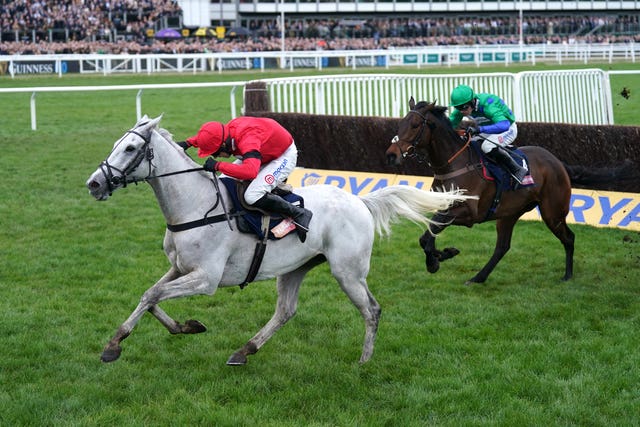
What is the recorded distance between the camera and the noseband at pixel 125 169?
4.67 metres

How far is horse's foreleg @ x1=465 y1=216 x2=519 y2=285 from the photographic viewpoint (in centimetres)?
719

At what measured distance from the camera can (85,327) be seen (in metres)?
5.90

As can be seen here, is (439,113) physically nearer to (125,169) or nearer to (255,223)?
(255,223)

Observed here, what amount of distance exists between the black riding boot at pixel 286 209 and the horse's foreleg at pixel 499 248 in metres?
2.44

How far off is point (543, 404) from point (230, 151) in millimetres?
2171

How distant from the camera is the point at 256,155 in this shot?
16.2ft

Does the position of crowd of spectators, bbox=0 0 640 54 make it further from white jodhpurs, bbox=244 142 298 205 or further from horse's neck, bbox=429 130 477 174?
white jodhpurs, bbox=244 142 298 205

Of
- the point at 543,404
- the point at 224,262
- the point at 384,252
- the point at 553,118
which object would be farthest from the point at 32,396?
the point at 553,118

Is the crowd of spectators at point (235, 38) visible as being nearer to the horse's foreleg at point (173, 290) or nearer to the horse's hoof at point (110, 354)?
the horse's foreleg at point (173, 290)

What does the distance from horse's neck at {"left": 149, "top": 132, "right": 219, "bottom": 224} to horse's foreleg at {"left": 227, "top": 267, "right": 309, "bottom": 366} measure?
0.81 m

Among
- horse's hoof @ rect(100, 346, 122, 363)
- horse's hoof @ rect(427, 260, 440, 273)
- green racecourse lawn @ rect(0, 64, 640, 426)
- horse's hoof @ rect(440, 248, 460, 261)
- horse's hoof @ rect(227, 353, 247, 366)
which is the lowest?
green racecourse lawn @ rect(0, 64, 640, 426)

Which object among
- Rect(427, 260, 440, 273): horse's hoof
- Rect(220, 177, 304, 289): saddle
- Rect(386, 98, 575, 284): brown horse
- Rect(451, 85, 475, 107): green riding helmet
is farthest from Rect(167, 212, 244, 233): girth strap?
Rect(451, 85, 475, 107): green riding helmet

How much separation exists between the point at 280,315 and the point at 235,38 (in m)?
41.5

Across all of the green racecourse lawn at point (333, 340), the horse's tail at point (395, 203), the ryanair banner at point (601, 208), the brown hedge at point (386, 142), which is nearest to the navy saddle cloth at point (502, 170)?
the green racecourse lawn at point (333, 340)
